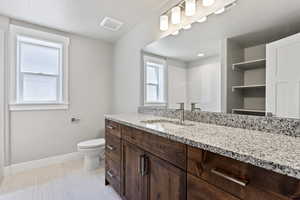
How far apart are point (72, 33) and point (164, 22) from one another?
173 centimetres

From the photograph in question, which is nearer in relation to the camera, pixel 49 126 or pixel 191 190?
pixel 191 190

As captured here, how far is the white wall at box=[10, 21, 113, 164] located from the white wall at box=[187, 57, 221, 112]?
193 centimetres

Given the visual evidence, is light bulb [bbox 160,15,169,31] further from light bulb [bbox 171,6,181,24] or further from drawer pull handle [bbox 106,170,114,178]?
drawer pull handle [bbox 106,170,114,178]

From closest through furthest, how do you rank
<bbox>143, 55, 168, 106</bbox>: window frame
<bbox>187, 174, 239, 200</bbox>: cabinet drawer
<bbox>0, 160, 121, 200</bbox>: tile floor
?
<bbox>187, 174, 239, 200</bbox>: cabinet drawer < <bbox>0, 160, 121, 200</bbox>: tile floor < <bbox>143, 55, 168, 106</bbox>: window frame

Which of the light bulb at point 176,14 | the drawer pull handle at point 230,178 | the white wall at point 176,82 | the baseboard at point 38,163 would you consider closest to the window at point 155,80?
the white wall at point 176,82

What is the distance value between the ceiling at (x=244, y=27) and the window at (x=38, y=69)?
2.04 metres

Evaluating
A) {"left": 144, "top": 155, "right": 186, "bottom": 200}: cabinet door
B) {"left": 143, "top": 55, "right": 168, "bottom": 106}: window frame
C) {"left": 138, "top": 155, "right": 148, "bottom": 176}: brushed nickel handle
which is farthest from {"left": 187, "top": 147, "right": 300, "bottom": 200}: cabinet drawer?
{"left": 143, "top": 55, "right": 168, "bottom": 106}: window frame

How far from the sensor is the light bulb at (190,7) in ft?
5.22

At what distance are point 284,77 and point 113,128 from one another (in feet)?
5.09

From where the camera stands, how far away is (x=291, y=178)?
0.50 metres

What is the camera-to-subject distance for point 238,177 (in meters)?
0.63

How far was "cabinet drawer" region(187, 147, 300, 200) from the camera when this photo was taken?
1.69 ft

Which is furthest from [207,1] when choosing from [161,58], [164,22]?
[161,58]

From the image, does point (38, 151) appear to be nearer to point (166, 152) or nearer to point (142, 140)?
point (142, 140)
